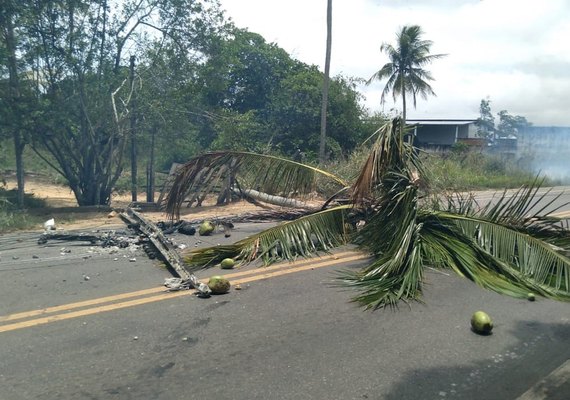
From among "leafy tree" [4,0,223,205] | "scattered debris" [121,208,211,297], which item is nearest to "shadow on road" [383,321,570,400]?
"scattered debris" [121,208,211,297]

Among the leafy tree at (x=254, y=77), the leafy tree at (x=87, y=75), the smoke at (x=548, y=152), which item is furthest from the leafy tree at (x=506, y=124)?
the leafy tree at (x=87, y=75)

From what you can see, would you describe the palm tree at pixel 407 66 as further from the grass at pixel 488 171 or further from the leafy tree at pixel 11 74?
the leafy tree at pixel 11 74

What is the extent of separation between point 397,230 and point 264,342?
9.11 ft

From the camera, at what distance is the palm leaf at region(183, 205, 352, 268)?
655 centimetres

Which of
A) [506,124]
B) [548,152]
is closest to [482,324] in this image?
[548,152]

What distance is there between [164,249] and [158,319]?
2.32m

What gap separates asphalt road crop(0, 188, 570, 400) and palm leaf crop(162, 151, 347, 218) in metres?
2.00

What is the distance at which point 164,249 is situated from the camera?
6824 millimetres

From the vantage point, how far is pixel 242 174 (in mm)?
8367

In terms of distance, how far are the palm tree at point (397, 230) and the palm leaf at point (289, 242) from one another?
2cm

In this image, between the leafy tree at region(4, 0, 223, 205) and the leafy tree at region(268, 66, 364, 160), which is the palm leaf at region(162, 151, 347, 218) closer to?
the leafy tree at region(4, 0, 223, 205)

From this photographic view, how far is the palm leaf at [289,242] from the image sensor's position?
655cm

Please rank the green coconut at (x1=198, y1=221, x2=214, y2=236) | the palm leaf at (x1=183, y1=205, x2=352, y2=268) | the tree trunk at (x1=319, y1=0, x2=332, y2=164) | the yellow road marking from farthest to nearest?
the tree trunk at (x1=319, y1=0, x2=332, y2=164)
the green coconut at (x1=198, y1=221, x2=214, y2=236)
the palm leaf at (x1=183, y1=205, x2=352, y2=268)
the yellow road marking

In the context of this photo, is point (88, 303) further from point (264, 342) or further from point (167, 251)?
point (264, 342)
